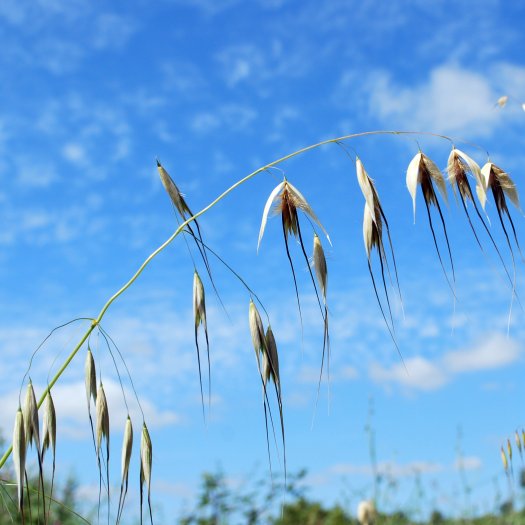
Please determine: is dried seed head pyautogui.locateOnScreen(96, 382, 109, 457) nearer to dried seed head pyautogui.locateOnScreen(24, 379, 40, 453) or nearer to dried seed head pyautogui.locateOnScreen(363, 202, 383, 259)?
dried seed head pyautogui.locateOnScreen(24, 379, 40, 453)

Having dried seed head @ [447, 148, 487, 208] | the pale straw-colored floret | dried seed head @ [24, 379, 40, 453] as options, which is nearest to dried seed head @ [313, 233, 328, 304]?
dried seed head @ [447, 148, 487, 208]

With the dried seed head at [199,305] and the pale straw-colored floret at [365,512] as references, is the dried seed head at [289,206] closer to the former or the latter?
the dried seed head at [199,305]

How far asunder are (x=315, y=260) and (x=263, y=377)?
318 mm

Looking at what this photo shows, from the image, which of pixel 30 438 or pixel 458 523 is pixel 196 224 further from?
pixel 458 523

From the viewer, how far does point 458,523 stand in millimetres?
4488

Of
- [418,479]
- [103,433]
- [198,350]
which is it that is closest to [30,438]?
[103,433]

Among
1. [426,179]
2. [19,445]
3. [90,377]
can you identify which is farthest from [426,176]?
[19,445]

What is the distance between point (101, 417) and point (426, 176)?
1021 mm

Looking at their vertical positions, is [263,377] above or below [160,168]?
below

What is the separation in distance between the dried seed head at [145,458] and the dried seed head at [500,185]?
112 cm

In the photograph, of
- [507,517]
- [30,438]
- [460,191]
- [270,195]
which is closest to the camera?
[30,438]

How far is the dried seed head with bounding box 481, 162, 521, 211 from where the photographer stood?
2.02 meters

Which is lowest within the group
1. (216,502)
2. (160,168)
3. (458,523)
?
(458,523)

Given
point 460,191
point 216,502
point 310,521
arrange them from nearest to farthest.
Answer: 1. point 460,191
2. point 216,502
3. point 310,521
